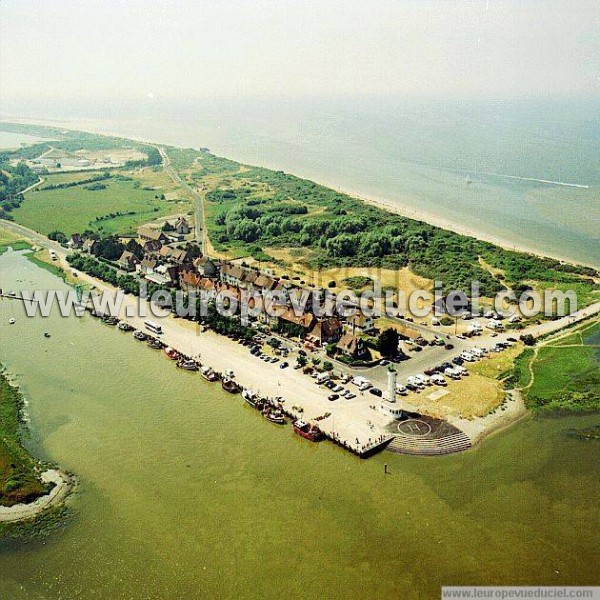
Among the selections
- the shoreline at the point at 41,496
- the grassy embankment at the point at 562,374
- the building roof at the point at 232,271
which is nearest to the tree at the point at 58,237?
the building roof at the point at 232,271

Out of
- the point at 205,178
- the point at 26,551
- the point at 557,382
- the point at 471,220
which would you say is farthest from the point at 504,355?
the point at 205,178

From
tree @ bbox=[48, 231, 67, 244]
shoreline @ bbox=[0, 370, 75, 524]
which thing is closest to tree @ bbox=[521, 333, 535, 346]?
shoreline @ bbox=[0, 370, 75, 524]

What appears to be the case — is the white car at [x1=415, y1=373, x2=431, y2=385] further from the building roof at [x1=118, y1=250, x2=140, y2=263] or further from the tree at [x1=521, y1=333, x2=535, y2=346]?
the building roof at [x1=118, y1=250, x2=140, y2=263]

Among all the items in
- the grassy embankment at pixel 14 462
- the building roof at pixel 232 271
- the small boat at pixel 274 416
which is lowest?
the grassy embankment at pixel 14 462

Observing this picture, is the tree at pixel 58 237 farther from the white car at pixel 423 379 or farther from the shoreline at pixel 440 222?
the white car at pixel 423 379

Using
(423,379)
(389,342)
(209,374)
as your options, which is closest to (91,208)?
(209,374)

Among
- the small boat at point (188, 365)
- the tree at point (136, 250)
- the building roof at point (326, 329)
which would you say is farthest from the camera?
the tree at point (136, 250)

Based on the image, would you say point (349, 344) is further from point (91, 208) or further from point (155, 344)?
point (91, 208)
